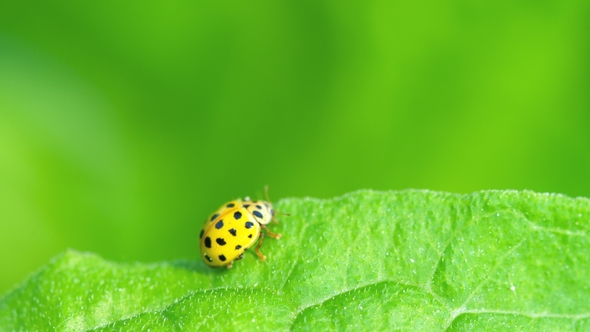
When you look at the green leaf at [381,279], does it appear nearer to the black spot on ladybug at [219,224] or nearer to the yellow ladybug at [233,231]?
the yellow ladybug at [233,231]

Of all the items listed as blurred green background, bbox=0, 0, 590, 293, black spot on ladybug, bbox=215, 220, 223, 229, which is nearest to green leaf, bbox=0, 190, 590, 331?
black spot on ladybug, bbox=215, 220, 223, 229

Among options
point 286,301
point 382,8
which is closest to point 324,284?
point 286,301

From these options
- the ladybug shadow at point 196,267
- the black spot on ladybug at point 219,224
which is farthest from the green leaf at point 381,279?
the black spot on ladybug at point 219,224

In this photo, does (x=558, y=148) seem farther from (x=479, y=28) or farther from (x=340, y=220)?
(x=340, y=220)

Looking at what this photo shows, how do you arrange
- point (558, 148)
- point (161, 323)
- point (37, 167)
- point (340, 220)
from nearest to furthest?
1. point (161, 323)
2. point (340, 220)
3. point (558, 148)
4. point (37, 167)

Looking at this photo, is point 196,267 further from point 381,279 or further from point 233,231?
point 381,279

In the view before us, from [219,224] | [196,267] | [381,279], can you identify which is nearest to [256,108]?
[219,224]

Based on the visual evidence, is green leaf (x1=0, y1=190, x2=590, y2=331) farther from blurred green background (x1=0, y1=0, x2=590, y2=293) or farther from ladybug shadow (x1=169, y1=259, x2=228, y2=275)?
blurred green background (x1=0, y1=0, x2=590, y2=293)
